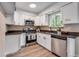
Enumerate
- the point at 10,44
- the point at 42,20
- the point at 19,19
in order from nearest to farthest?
1. the point at 10,44
2. the point at 19,19
3. the point at 42,20

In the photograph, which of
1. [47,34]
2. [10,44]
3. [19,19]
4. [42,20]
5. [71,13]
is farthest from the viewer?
[42,20]

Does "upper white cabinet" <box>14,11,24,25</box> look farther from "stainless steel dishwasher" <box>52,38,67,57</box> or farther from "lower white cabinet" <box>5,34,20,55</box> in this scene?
"stainless steel dishwasher" <box>52,38,67,57</box>

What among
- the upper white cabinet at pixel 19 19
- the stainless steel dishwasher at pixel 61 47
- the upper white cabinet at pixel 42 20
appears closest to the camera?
the stainless steel dishwasher at pixel 61 47

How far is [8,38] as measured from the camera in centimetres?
271

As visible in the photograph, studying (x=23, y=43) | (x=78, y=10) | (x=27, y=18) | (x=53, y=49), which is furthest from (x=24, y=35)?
(x=78, y=10)

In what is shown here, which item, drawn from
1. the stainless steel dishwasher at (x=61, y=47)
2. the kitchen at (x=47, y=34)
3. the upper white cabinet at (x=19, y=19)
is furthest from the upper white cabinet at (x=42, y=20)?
the stainless steel dishwasher at (x=61, y=47)

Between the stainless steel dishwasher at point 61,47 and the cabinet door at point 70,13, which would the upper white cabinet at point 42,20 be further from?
the stainless steel dishwasher at point 61,47

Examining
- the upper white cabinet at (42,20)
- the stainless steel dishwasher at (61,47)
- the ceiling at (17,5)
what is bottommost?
the stainless steel dishwasher at (61,47)

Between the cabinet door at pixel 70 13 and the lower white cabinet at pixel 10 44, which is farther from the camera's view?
the lower white cabinet at pixel 10 44

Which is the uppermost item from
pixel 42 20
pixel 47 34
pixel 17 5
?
pixel 17 5

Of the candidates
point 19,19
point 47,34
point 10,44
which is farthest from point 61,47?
point 19,19

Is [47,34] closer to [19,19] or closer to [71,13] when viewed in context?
[71,13]

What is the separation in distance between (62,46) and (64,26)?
1087 millimetres

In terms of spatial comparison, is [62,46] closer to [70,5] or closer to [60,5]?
[70,5]
